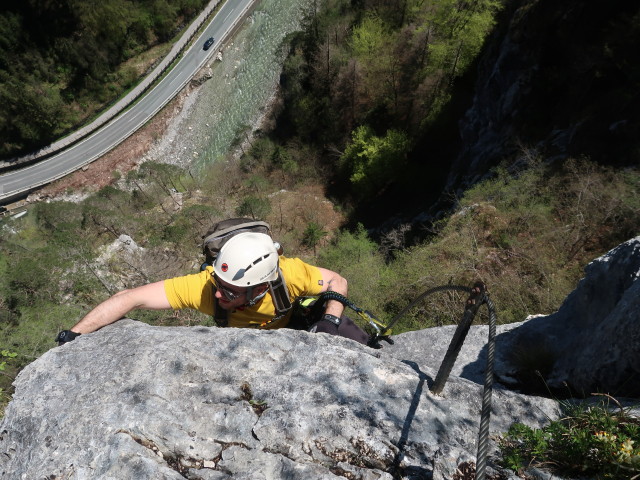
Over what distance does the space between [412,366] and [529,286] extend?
642cm

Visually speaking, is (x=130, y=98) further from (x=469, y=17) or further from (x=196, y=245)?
(x=469, y=17)

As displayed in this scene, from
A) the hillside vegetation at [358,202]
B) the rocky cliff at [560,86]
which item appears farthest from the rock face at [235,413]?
the rocky cliff at [560,86]

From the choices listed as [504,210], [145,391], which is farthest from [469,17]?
[145,391]

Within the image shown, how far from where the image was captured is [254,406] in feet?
8.98

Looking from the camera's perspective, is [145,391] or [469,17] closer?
[145,391]

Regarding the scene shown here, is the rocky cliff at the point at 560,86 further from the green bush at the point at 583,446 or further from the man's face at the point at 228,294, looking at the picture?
the man's face at the point at 228,294

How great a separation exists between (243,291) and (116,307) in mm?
1216

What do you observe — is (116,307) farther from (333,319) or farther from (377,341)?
(377,341)

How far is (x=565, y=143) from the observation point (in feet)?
41.3

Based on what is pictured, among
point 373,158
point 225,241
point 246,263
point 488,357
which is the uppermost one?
point 373,158

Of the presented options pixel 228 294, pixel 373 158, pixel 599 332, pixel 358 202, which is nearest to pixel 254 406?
pixel 228 294

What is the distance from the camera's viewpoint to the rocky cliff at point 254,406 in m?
2.40

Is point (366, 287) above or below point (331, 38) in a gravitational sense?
below

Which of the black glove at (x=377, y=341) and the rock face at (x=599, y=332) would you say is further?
the black glove at (x=377, y=341)
